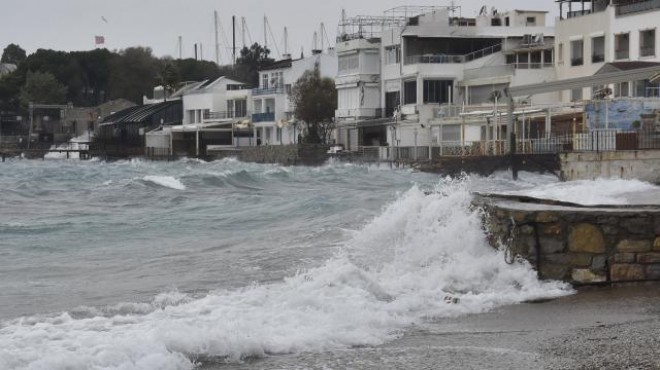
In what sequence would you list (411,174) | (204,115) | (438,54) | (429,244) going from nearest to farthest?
1. (429,244)
2. (411,174)
3. (438,54)
4. (204,115)

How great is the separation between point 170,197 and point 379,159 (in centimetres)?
2938

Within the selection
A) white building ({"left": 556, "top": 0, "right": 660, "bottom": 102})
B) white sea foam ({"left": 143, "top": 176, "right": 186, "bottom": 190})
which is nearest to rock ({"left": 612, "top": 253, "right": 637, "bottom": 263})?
white sea foam ({"left": 143, "top": 176, "right": 186, "bottom": 190})

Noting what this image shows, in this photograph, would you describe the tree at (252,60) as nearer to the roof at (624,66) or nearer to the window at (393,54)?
the window at (393,54)

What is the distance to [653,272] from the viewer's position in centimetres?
1184

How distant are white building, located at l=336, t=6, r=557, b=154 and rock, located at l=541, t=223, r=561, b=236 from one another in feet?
161

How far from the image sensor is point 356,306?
10812mm

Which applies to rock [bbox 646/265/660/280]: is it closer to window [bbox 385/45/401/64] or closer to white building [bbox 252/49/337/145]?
window [bbox 385/45/401/64]

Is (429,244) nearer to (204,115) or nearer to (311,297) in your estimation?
(311,297)

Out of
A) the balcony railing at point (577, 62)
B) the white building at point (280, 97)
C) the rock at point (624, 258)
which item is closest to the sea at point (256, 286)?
the rock at point (624, 258)

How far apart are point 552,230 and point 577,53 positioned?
5069 centimetres

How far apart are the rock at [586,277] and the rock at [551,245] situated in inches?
12.1

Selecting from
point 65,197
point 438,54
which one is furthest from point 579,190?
point 438,54

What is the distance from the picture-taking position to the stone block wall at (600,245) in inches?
466

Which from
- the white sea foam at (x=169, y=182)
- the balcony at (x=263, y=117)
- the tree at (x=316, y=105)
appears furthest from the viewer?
the balcony at (x=263, y=117)
